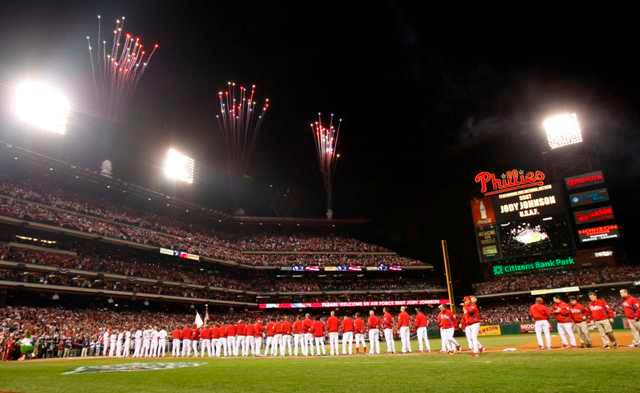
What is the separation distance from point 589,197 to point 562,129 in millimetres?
9567

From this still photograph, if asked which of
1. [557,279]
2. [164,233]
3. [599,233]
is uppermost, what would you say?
[164,233]

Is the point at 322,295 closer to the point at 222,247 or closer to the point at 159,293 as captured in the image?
the point at 222,247

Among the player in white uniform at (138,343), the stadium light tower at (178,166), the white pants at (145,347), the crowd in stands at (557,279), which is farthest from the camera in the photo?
the stadium light tower at (178,166)

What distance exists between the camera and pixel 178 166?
198 ft

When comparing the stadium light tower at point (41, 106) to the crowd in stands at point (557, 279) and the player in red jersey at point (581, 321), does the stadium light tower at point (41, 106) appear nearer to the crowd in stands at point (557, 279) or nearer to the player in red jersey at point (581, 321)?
the player in red jersey at point (581, 321)

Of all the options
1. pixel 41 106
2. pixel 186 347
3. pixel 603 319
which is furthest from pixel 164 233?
pixel 603 319

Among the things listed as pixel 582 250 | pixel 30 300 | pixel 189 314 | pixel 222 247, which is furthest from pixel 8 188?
pixel 582 250

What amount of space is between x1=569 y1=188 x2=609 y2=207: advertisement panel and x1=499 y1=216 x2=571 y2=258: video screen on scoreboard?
2538 mm

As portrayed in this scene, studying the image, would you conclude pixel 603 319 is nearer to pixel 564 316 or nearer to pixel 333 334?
pixel 564 316

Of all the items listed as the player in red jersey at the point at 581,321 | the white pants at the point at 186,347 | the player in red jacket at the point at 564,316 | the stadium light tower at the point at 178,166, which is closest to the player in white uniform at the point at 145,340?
the white pants at the point at 186,347

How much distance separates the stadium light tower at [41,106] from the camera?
4316 centimetres

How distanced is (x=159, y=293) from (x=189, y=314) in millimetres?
6367

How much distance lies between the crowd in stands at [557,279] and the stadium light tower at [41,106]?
5753cm

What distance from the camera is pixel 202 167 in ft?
218
